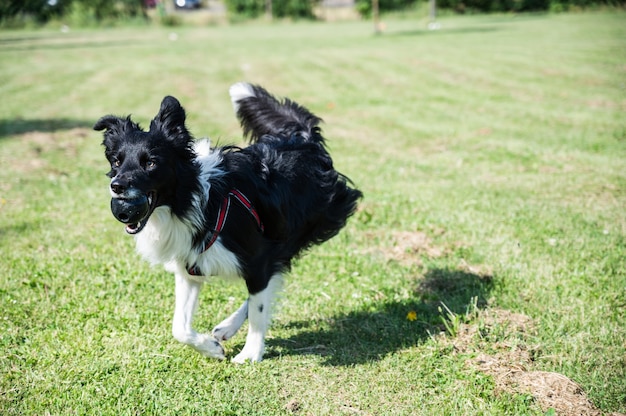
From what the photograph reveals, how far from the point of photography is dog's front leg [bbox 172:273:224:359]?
4.23 meters

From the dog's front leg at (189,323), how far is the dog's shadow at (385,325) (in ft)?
1.65

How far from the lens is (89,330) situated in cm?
484

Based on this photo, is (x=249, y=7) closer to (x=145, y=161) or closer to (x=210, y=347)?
(x=210, y=347)

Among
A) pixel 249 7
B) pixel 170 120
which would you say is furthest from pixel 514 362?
pixel 249 7

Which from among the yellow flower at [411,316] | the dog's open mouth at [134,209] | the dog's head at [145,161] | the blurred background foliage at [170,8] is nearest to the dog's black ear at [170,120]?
the dog's head at [145,161]

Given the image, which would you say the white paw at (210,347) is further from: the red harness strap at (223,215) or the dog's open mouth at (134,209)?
the dog's open mouth at (134,209)

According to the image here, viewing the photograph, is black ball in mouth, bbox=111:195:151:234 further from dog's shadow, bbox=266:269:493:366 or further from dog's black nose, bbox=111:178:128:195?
dog's shadow, bbox=266:269:493:366

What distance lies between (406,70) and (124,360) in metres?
17.6

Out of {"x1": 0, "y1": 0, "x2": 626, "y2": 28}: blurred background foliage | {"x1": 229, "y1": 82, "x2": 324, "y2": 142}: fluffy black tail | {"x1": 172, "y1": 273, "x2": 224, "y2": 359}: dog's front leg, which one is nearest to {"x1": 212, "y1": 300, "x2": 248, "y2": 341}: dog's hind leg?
{"x1": 172, "y1": 273, "x2": 224, "y2": 359}: dog's front leg

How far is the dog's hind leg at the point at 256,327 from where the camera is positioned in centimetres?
443

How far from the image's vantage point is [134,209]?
3.44 meters

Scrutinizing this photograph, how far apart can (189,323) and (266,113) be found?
2.35 meters

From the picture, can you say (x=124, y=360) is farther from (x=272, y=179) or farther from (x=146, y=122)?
(x=146, y=122)

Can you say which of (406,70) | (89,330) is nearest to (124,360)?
(89,330)
